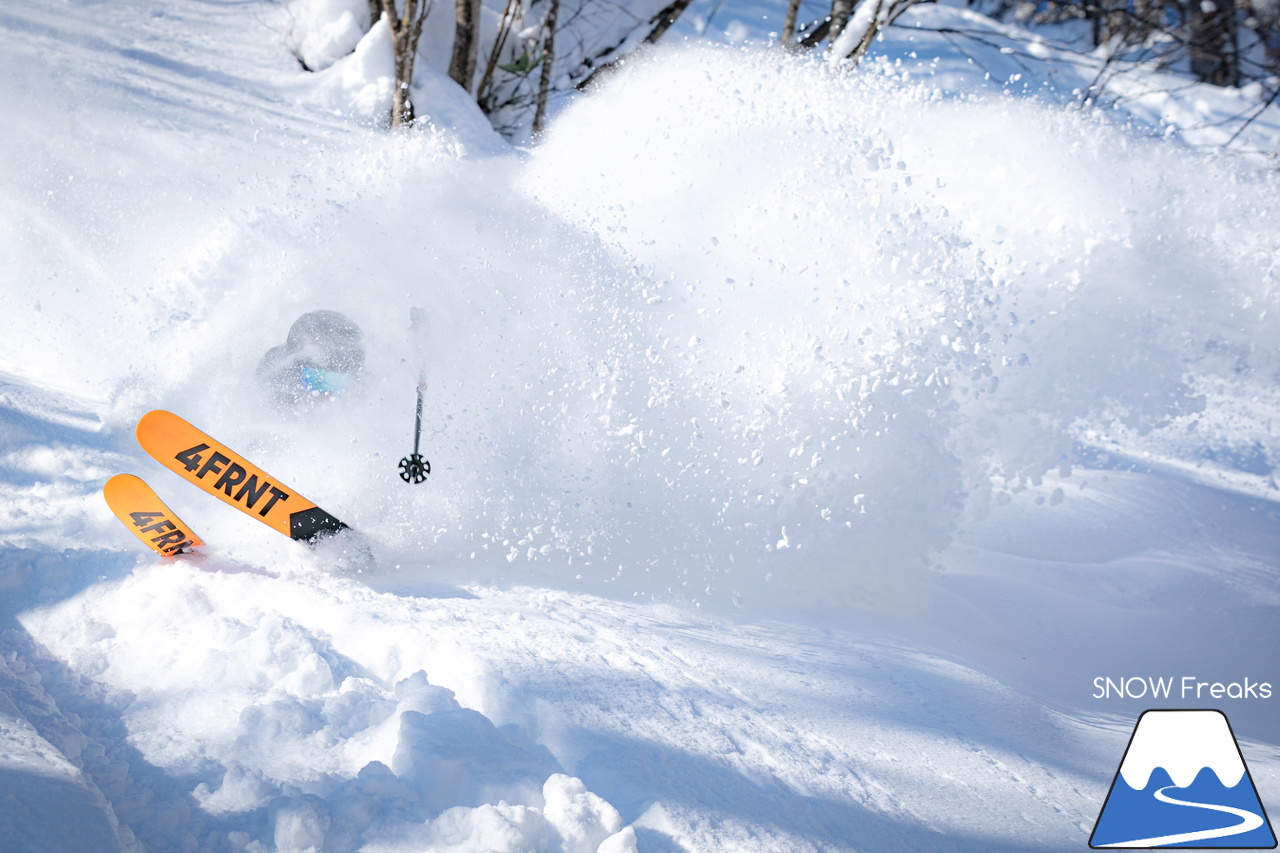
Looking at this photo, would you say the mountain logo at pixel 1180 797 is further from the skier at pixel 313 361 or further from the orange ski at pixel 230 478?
the skier at pixel 313 361

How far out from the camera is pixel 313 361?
362 centimetres

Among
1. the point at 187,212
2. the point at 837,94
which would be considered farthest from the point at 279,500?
the point at 837,94

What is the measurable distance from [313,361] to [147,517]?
3.83 ft

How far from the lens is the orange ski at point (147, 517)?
265cm

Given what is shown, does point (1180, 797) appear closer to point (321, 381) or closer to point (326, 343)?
point (321, 381)

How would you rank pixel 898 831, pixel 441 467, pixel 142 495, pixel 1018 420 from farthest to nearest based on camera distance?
pixel 1018 420
pixel 441 467
pixel 142 495
pixel 898 831

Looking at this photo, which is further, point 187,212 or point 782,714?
point 187,212

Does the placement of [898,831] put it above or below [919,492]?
below

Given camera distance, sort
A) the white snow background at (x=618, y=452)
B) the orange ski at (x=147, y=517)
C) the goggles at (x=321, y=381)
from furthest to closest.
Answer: the goggles at (x=321, y=381), the orange ski at (x=147, y=517), the white snow background at (x=618, y=452)

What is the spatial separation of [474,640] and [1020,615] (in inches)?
103

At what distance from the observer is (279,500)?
112 inches

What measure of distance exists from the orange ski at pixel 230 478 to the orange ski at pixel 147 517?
14 centimetres

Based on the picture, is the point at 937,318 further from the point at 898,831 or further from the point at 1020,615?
the point at 898,831

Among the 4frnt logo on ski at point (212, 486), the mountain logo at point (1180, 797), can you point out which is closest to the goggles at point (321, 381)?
the 4frnt logo on ski at point (212, 486)
